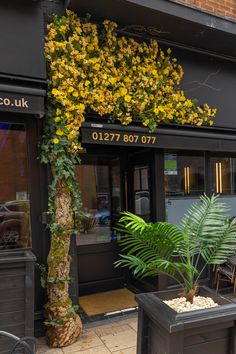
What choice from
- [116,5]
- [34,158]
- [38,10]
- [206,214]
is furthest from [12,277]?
[116,5]

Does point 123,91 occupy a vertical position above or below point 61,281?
above

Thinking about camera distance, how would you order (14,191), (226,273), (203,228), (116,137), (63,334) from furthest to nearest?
(226,273)
(116,137)
(14,191)
(63,334)
(203,228)

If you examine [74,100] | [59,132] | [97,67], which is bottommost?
[59,132]

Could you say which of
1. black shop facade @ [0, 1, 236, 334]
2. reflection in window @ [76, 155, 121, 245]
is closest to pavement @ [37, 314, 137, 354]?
black shop facade @ [0, 1, 236, 334]

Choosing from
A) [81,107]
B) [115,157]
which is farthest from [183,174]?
[81,107]

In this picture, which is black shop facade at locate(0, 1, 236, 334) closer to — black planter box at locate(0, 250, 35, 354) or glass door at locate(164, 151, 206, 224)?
glass door at locate(164, 151, 206, 224)

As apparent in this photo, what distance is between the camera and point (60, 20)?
3672 mm

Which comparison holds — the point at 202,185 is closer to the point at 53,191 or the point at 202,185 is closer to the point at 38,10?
the point at 53,191

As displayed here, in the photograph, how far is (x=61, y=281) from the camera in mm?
3488

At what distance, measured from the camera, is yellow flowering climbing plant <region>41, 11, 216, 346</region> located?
3.49 m

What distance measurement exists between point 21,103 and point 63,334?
2.50 m

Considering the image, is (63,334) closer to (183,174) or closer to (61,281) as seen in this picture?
(61,281)

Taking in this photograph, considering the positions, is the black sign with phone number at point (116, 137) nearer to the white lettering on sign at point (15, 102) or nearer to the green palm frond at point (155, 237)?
the white lettering on sign at point (15, 102)

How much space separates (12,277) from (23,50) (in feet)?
7.69
